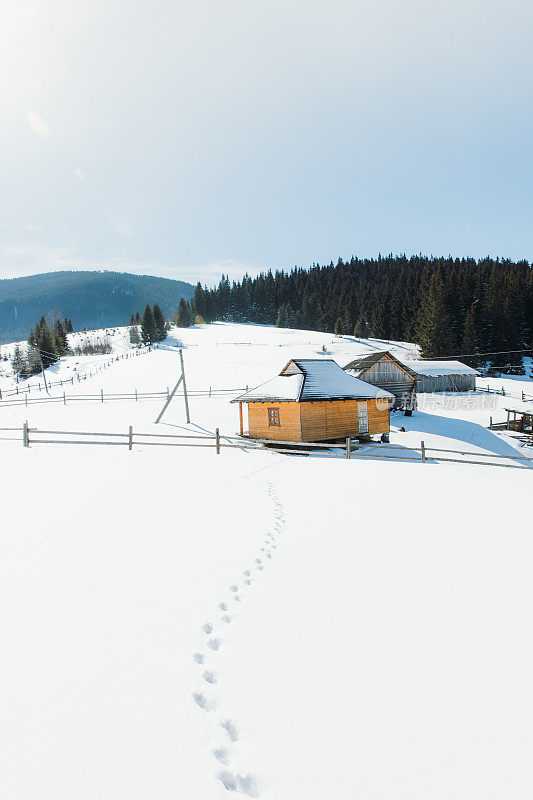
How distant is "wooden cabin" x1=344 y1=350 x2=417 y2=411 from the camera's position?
37.2 m

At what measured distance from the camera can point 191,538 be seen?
726cm

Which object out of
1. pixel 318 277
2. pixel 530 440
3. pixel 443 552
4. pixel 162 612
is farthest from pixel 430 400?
pixel 318 277

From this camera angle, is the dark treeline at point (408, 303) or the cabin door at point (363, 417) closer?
the cabin door at point (363, 417)

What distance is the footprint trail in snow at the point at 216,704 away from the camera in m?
2.84

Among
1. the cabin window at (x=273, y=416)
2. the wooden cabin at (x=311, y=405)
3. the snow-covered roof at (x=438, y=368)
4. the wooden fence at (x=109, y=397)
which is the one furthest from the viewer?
the snow-covered roof at (x=438, y=368)

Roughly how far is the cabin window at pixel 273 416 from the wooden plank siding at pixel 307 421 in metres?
0.18

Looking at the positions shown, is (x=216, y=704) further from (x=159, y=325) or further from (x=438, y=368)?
(x=159, y=325)

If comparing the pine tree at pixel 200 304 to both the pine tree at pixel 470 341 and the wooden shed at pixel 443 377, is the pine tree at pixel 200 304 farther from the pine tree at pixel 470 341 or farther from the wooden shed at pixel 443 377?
the wooden shed at pixel 443 377

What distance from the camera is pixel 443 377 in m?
46.9

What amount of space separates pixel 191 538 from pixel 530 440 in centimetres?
3178

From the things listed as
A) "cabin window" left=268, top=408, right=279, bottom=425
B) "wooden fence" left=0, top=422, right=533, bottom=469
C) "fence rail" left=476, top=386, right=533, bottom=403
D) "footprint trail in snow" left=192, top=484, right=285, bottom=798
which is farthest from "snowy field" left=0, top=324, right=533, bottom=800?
"fence rail" left=476, top=386, right=533, bottom=403

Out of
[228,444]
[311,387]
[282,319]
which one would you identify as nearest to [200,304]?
[282,319]

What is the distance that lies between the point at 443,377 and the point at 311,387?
30.6 metres

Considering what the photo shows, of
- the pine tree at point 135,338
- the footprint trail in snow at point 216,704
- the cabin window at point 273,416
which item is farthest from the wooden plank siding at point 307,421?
the pine tree at point 135,338
